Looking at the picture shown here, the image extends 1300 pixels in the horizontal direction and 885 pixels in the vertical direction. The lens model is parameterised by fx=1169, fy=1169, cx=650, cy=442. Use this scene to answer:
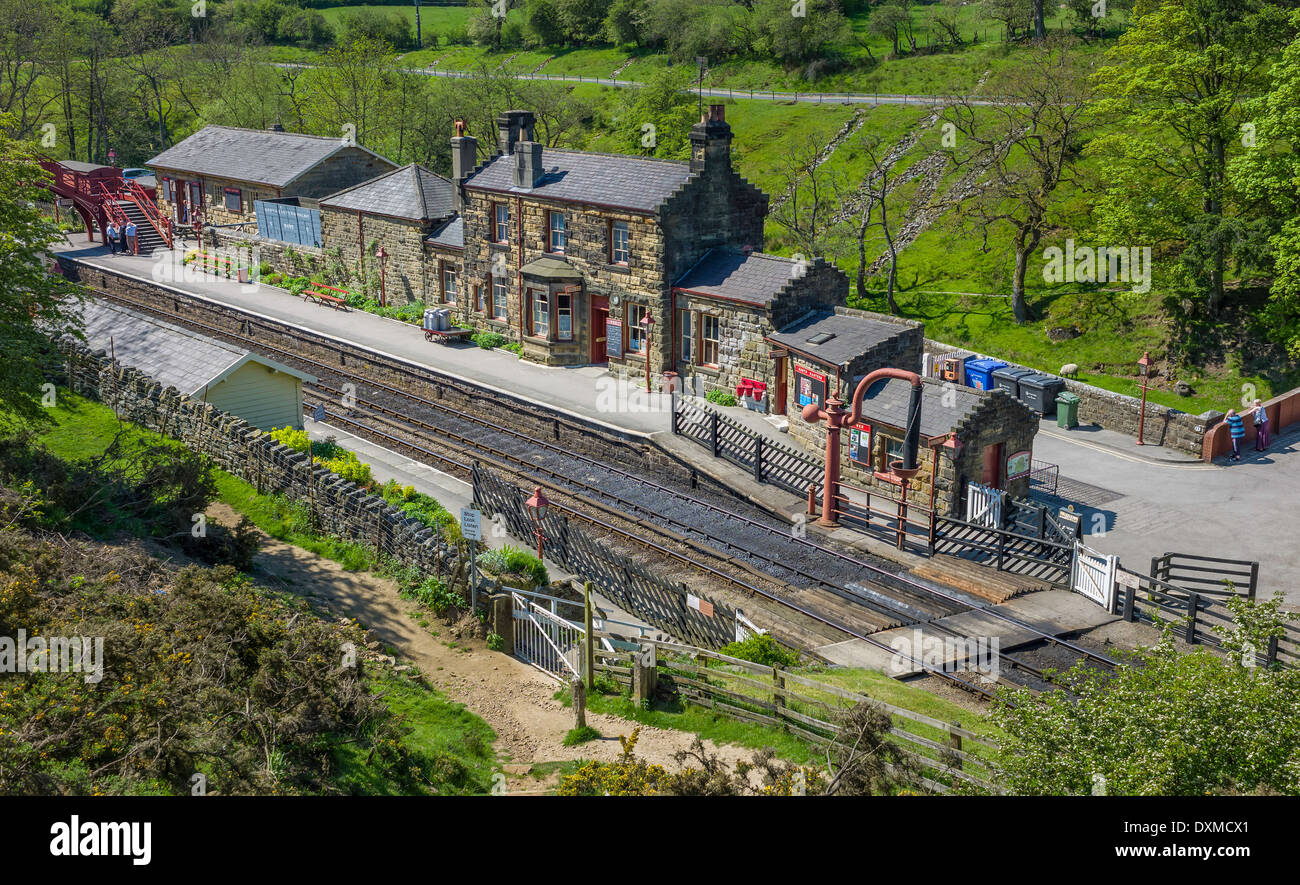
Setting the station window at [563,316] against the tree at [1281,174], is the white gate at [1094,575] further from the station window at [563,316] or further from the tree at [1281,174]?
the station window at [563,316]

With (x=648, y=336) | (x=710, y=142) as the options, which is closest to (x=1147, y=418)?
(x=648, y=336)

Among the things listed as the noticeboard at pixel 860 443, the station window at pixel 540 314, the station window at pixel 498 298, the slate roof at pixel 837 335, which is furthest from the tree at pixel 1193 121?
the station window at pixel 498 298

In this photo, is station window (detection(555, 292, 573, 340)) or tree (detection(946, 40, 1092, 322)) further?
tree (detection(946, 40, 1092, 322))

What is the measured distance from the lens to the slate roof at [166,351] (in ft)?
99.8

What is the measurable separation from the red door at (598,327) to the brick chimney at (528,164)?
4.86 metres

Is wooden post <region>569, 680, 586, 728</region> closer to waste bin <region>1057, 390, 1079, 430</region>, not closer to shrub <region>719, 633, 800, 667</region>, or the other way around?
shrub <region>719, 633, 800, 667</region>

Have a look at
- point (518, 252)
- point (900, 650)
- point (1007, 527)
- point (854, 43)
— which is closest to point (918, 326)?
point (1007, 527)

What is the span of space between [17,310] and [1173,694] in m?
23.0

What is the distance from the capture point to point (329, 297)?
163ft

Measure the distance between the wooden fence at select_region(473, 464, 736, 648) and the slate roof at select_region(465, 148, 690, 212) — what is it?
1270 cm

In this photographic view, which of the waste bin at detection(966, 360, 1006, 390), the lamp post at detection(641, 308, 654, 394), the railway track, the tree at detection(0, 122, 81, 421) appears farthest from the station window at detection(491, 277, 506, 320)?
the tree at detection(0, 122, 81, 421)

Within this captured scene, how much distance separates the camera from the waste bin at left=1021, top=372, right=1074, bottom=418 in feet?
123

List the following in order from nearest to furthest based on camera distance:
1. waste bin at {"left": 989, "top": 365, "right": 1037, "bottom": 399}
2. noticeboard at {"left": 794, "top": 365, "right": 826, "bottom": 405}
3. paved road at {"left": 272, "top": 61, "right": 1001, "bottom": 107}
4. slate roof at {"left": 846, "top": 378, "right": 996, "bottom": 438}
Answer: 1. slate roof at {"left": 846, "top": 378, "right": 996, "bottom": 438}
2. noticeboard at {"left": 794, "top": 365, "right": 826, "bottom": 405}
3. waste bin at {"left": 989, "top": 365, "right": 1037, "bottom": 399}
4. paved road at {"left": 272, "top": 61, "right": 1001, "bottom": 107}

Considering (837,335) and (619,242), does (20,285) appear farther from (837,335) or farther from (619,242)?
(837,335)
